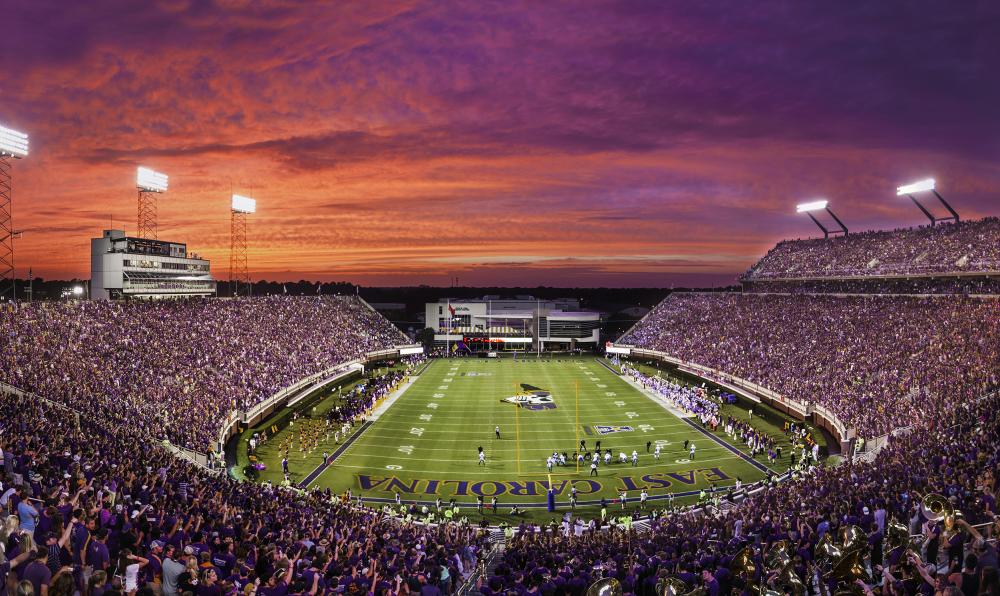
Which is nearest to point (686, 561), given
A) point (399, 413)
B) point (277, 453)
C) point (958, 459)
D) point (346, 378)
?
point (958, 459)

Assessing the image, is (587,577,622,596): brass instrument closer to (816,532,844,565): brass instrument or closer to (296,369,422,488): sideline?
(816,532,844,565): brass instrument

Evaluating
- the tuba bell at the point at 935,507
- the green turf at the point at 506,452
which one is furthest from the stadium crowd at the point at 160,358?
the tuba bell at the point at 935,507

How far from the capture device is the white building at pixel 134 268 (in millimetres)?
47188

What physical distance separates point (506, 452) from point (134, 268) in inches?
1426

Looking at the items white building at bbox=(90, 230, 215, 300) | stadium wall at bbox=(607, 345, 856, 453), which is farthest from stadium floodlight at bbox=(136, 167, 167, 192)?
stadium wall at bbox=(607, 345, 856, 453)

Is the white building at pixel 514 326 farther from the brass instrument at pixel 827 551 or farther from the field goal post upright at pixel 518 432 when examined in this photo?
the brass instrument at pixel 827 551

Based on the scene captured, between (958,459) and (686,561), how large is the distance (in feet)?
36.5

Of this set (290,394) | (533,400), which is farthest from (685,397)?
(290,394)

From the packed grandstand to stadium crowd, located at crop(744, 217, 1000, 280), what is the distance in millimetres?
445

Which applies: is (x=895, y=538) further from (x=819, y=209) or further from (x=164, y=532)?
(x=819, y=209)

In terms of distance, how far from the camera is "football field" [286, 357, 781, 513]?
28.2 meters

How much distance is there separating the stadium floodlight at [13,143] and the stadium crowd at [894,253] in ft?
220

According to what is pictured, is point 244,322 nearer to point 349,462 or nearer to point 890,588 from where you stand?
point 349,462

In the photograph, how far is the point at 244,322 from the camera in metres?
52.1
